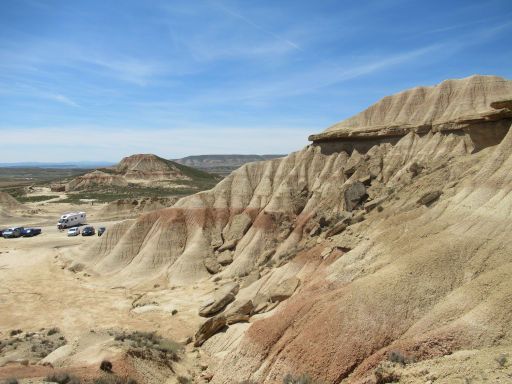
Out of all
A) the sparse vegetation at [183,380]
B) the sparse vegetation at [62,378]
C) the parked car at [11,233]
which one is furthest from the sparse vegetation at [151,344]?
the parked car at [11,233]

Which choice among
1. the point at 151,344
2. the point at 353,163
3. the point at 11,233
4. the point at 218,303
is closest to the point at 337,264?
the point at 218,303

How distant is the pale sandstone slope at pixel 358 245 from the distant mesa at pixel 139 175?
344 ft

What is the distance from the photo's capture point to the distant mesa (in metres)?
144

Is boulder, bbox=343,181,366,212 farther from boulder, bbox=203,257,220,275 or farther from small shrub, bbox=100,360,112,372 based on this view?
small shrub, bbox=100,360,112,372

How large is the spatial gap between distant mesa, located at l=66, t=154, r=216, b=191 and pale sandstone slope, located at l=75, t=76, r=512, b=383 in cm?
10477

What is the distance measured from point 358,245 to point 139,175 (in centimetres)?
14677

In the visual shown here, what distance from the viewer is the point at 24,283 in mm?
40000

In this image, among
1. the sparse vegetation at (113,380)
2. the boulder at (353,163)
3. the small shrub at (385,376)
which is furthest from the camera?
the boulder at (353,163)

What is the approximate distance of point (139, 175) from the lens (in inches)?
6319

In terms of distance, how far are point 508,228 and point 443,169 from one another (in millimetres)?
9528

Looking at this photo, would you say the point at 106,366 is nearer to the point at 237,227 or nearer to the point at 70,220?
the point at 237,227

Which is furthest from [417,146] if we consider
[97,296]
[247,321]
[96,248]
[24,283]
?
[24,283]

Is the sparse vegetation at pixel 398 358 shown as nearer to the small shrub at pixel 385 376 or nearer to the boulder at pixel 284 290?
the small shrub at pixel 385 376

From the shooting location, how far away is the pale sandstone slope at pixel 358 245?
1589cm
